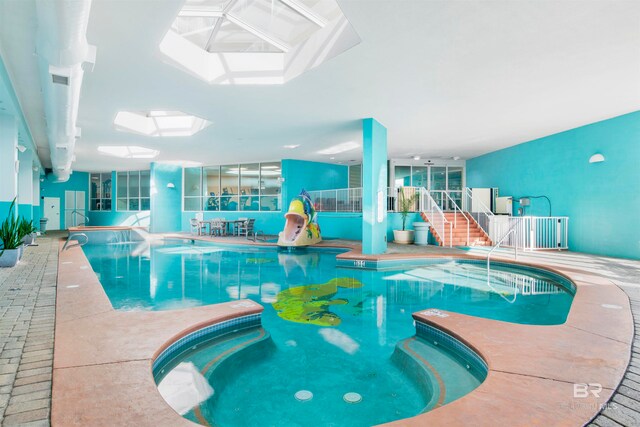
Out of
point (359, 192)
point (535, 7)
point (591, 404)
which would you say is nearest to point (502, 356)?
point (591, 404)

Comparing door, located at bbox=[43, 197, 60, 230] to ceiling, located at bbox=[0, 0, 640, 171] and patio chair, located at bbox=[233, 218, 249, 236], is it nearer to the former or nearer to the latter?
ceiling, located at bbox=[0, 0, 640, 171]

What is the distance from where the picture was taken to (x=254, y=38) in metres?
6.36

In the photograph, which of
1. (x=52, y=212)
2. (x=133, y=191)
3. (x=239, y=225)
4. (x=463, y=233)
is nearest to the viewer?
(x=463, y=233)

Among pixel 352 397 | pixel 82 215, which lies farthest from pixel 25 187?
pixel 352 397

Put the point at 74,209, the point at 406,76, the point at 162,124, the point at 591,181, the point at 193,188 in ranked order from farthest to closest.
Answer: the point at 74,209, the point at 193,188, the point at 162,124, the point at 591,181, the point at 406,76

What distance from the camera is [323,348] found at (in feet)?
11.3

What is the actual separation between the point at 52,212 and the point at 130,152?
8958 millimetres

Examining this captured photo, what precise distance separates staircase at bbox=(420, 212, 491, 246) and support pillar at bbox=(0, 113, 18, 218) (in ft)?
36.2

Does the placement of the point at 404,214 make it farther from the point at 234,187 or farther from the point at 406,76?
the point at 234,187

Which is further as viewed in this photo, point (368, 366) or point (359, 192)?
point (359, 192)

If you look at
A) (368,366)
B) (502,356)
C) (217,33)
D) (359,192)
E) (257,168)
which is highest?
(217,33)

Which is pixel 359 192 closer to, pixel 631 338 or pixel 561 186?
pixel 561 186

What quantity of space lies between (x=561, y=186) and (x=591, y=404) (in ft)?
32.5

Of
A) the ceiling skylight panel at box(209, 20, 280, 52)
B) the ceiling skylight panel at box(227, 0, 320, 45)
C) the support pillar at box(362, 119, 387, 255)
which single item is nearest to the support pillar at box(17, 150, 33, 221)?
the ceiling skylight panel at box(209, 20, 280, 52)
